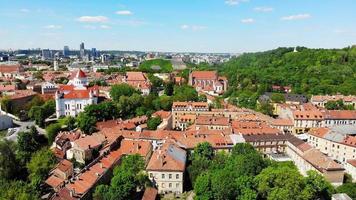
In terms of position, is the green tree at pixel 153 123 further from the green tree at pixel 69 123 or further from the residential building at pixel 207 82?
the residential building at pixel 207 82

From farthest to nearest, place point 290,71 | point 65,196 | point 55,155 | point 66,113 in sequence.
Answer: point 290,71
point 66,113
point 55,155
point 65,196

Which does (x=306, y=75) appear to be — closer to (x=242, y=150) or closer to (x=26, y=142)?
(x=242, y=150)

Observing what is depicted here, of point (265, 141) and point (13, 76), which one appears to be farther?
point (13, 76)

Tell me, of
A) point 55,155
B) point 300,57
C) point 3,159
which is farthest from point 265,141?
point 300,57

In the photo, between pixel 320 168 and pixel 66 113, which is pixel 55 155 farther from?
pixel 320 168

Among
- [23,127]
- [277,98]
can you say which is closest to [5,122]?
[23,127]

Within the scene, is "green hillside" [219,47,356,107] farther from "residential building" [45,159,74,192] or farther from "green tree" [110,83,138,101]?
"residential building" [45,159,74,192]
